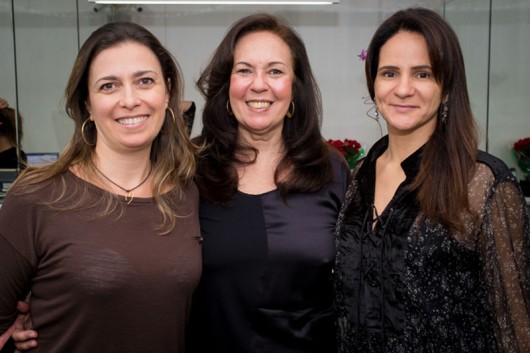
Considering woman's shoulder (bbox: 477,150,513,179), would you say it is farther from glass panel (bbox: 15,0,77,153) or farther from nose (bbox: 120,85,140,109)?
glass panel (bbox: 15,0,77,153)

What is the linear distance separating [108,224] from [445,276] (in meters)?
0.96

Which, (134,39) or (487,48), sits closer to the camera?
(134,39)

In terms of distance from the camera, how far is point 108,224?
164 cm

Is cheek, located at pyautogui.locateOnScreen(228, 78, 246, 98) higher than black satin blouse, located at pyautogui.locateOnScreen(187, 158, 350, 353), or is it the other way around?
cheek, located at pyautogui.locateOnScreen(228, 78, 246, 98)

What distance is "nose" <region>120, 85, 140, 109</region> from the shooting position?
1.69 meters

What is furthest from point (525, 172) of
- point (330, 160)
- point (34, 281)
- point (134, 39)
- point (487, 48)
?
point (34, 281)

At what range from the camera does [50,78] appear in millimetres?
4648

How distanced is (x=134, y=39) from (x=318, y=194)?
83 centimetres

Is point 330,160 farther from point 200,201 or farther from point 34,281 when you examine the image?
point 34,281

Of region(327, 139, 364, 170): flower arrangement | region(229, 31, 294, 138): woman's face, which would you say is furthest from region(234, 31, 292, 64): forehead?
region(327, 139, 364, 170): flower arrangement

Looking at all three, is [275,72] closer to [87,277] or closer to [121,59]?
[121,59]

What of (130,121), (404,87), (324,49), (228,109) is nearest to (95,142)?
(130,121)

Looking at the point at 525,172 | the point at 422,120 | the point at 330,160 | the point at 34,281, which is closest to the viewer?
the point at 34,281

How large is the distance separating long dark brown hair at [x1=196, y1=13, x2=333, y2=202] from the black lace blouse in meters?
0.39
